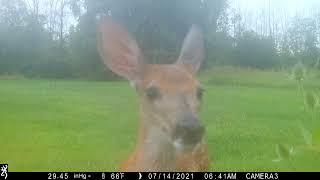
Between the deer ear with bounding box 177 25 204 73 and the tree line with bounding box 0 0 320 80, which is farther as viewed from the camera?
the tree line with bounding box 0 0 320 80

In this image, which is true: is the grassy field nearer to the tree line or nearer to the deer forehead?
the tree line

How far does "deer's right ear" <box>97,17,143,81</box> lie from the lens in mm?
963

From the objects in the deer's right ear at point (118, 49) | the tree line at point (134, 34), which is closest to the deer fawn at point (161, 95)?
the deer's right ear at point (118, 49)

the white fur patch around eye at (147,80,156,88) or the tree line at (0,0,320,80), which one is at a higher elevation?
the tree line at (0,0,320,80)

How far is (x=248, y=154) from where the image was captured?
52.9 inches

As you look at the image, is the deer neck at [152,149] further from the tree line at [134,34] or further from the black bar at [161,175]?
the tree line at [134,34]

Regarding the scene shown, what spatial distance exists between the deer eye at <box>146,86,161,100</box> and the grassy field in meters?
0.22

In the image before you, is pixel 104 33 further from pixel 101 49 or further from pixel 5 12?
pixel 5 12

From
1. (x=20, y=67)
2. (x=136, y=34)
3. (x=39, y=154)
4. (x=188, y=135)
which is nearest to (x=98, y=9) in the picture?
(x=136, y=34)

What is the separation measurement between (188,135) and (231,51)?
50cm

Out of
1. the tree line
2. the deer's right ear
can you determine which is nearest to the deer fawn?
the deer's right ear

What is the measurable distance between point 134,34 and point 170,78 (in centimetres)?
28

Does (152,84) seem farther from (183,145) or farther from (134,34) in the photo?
(134,34)

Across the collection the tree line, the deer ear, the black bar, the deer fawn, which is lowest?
the black bar
